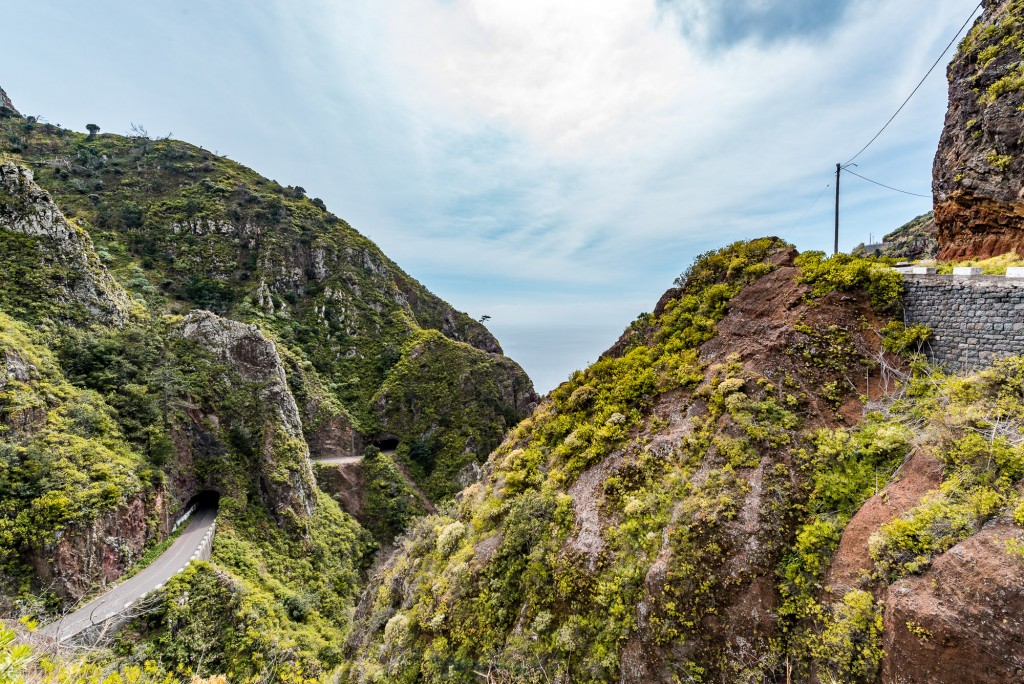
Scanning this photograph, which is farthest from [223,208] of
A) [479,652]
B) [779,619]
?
[779,619]

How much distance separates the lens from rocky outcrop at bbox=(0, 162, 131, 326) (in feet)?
84.7

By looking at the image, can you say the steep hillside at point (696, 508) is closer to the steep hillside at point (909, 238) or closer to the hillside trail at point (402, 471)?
the hillside trail at point (402, 471)

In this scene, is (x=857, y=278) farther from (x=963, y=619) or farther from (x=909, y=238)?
(x=909, y=238)

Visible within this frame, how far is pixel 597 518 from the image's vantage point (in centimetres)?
1221

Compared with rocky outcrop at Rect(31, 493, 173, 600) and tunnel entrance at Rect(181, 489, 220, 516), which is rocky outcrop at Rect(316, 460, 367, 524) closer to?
tunnel entrance at Rect(181, 489, 220, 516)

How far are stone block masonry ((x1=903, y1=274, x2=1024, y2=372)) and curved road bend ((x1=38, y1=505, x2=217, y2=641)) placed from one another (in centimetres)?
3192

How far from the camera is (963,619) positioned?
6465 millimetres

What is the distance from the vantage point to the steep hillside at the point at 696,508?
8.76 meters

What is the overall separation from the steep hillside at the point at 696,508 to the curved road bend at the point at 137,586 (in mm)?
13694

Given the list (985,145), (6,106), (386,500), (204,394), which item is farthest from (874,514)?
(6,106)

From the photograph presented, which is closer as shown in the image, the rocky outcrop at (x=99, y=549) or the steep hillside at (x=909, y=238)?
the rocky outcrop at (x=99, y=549)

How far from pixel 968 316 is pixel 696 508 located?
9250mm

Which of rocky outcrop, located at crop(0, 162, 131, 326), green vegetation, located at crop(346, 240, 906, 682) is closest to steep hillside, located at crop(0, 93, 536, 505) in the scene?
rocky outcrop, located at crop(0, 162, 131, 326)

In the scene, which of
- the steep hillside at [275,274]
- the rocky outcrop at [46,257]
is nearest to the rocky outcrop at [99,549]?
the rocky outcrop at [46,257]
